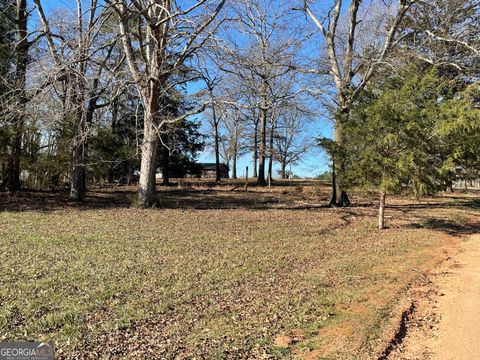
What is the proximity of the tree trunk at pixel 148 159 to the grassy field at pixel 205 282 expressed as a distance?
1.76 metres

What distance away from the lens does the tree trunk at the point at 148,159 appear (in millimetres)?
12250

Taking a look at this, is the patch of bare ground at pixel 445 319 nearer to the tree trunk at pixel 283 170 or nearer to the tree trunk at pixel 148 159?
the tree trunk at pixel 148 159

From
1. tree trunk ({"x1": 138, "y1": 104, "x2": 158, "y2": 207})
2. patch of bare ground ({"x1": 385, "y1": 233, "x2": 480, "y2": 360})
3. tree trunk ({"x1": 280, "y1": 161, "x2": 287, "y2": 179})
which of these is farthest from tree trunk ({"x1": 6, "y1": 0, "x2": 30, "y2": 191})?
tree trunk ({"x1": 280, "y1": 161, "x2": 287, "y2": 179})

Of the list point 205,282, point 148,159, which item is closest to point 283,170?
point 148,159

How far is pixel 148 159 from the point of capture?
40.9ft

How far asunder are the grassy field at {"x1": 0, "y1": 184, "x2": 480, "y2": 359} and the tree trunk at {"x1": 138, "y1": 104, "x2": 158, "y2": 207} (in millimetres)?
1756

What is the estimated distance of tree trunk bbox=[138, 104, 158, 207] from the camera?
12250mm

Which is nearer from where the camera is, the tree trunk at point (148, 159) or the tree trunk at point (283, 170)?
the tree trunk at point (148, 159)

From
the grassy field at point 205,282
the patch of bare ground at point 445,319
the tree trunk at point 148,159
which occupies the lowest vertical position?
the patch of bare ground at point 445,319

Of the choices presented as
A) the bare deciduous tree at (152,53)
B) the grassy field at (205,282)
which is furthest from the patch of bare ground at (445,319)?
the bare deciduous tree at (152,53)

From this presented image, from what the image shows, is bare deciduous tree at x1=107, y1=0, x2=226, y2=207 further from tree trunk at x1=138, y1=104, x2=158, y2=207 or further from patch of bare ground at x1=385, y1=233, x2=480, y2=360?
patch of bare ground at x1=385, y1=233, x2=480, y2=360

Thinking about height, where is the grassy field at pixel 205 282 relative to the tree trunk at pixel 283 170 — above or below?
below

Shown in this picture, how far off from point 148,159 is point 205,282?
8.00 meters

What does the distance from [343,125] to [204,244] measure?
5.35m
